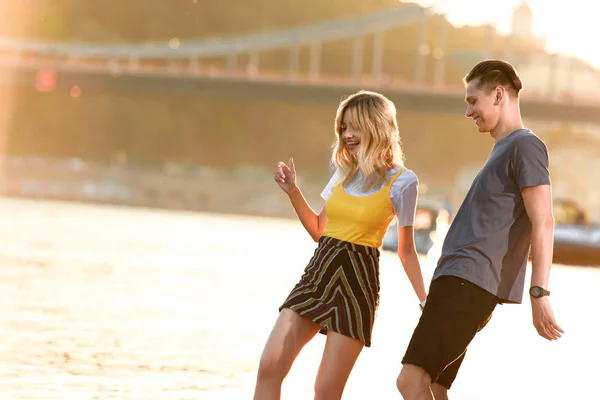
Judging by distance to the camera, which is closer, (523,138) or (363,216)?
(523,138)

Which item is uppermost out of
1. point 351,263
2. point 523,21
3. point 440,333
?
point 523,21

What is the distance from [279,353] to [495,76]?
1.27m

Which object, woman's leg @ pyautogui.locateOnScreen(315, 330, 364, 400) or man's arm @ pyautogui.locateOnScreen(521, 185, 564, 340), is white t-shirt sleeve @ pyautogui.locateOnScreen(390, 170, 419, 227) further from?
man's arm @ pyautogui.locateOnScreen(521, 185, 564, 340)

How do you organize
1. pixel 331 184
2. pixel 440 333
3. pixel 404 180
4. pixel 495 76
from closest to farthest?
pixel 440 333
pixel 495 76
pixel 404 180
pixel 331 184

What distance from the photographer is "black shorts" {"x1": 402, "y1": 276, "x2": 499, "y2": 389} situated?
530 centimetres

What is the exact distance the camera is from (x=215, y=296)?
1777 centimetres

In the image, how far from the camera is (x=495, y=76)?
547cm

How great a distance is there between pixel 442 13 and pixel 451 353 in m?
91.2

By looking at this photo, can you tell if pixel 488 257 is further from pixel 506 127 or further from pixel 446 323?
pixel 506 127

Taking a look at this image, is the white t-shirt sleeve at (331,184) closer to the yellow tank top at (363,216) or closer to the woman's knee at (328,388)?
the yellow tank top at (363,216)

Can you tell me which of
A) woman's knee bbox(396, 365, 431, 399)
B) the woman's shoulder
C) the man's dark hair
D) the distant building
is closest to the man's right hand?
woman's knee bbox(396, 365, 431, 399)

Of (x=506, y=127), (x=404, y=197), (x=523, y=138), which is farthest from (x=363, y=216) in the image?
(x=523, y=138)

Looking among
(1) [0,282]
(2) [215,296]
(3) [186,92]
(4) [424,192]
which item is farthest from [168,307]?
(4) [424,192]

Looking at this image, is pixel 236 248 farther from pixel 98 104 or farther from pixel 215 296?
pixel 98 104
